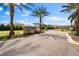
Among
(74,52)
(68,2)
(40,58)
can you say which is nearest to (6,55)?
(40,58)

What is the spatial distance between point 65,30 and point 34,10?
1.57ft

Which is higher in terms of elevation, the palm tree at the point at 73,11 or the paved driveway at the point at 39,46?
the palm tree at the point at 73,11

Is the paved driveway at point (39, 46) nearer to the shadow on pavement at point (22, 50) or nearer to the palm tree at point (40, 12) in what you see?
the shadow on pavement at point (22, 50)

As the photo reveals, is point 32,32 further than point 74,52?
Yes

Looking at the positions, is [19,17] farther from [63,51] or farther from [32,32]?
[63,51]

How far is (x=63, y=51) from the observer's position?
2689mm

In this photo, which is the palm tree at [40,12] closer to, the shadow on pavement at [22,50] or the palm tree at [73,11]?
the palm tree at [73,11]

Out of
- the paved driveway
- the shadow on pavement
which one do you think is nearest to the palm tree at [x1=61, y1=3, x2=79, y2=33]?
the paved driveway

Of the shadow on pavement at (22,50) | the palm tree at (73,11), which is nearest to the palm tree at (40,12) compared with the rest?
the palm tree at (73,11)

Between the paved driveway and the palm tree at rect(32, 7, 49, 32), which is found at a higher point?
the palm tree at rect(32, 7, 49, 32)

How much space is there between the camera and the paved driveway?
8.82 ft

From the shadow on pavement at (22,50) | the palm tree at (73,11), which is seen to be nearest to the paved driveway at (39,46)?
the shadow on pavement at (22,50)

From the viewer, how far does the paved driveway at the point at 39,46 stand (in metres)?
2.69

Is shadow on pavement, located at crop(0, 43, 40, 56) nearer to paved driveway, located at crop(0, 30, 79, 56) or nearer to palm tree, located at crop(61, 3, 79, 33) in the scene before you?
paved driveway, located at crop(0, 30, 79, 56)
